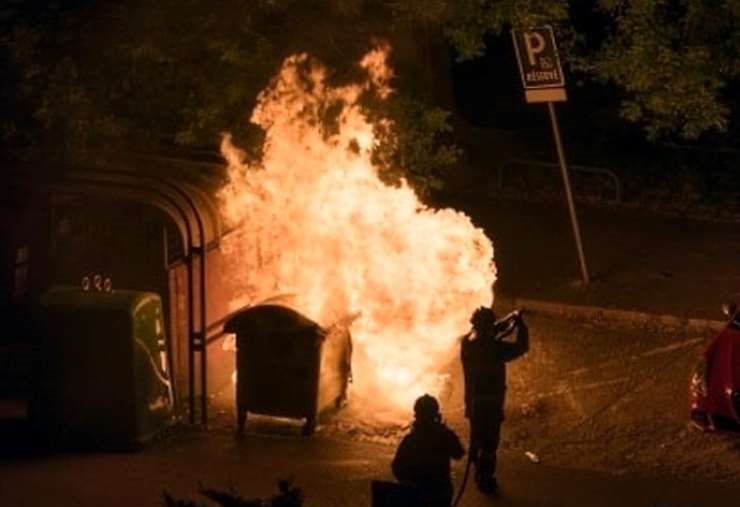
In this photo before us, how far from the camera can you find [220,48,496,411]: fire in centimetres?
1305

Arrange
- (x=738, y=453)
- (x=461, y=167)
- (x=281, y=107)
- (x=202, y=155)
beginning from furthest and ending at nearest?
1. (x=461, y=167)
2. (x=202, y=155)
3. (x=281, y=107)
4. (x=738, y=453)

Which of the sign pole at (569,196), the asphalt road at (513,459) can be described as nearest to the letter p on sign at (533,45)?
the sign pole at (569,196)

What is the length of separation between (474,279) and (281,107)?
2657 millimetres

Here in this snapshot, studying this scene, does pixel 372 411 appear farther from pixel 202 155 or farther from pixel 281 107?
pixel 202 155

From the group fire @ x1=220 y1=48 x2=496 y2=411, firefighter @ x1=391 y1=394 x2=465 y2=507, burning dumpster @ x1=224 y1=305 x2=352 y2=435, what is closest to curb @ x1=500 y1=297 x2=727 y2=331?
fire @ x1=220 y1=48 x2=496 y2=411

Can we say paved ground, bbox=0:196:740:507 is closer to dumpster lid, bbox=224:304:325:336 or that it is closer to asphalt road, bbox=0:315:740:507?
asphalt road, bbox=0:315:740:507

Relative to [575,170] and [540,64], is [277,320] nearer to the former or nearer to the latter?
[540,64]

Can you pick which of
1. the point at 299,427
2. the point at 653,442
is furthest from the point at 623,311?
the point at 299,427

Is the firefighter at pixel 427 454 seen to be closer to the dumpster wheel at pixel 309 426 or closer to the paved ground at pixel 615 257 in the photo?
the dumpster wheel at pixel 309 426

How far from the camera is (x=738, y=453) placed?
437 inches

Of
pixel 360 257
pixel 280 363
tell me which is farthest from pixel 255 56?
pixel 280 363

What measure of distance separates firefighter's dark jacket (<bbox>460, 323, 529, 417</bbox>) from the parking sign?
432cm

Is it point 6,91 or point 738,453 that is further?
point 6,91

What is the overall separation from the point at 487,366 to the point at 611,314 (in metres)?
4.32
